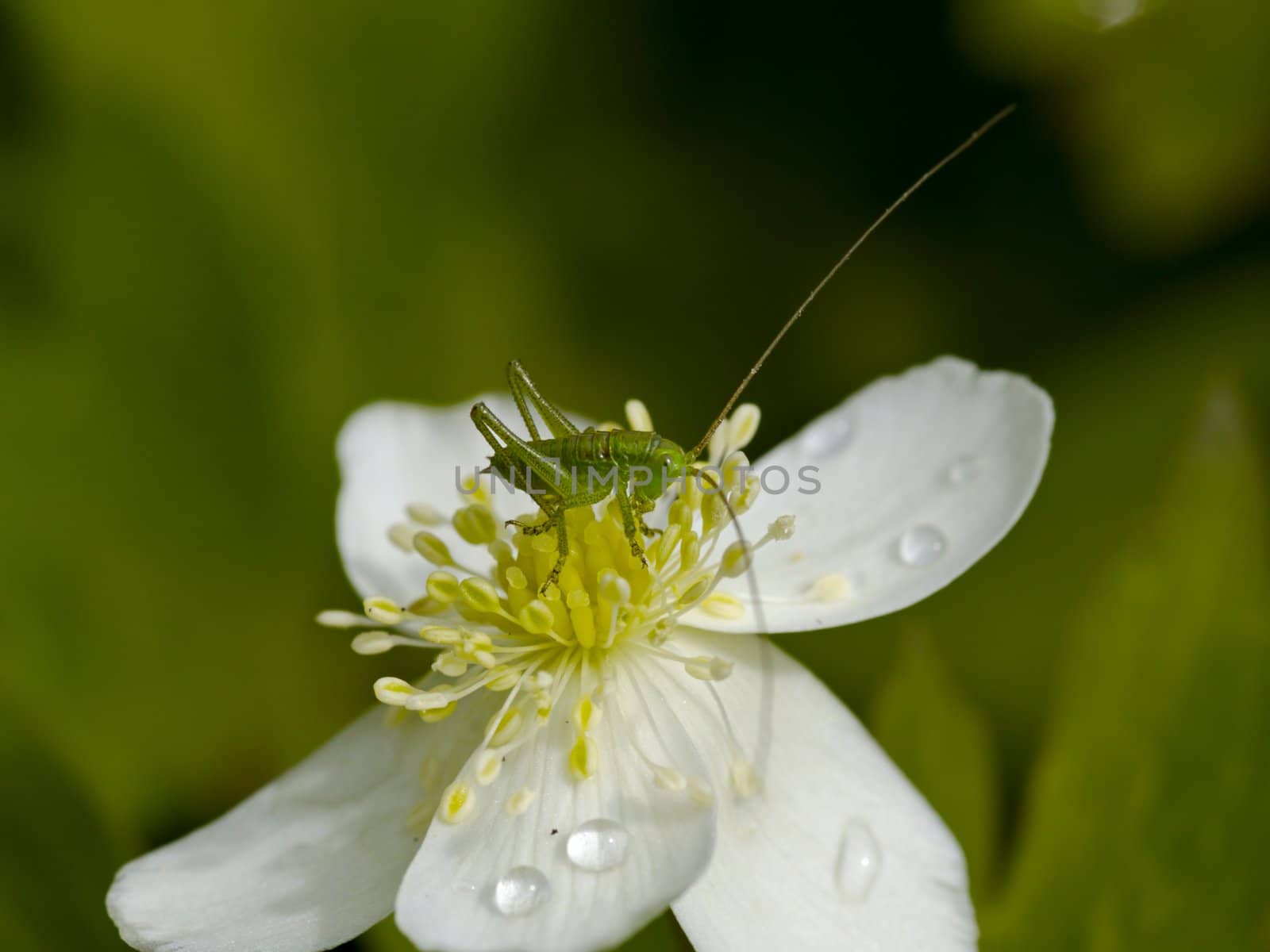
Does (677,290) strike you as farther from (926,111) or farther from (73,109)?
(73,109)

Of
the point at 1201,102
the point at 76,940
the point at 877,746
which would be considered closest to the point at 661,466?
the point at 877,746

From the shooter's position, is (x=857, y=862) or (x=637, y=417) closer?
(x=857, y=862)

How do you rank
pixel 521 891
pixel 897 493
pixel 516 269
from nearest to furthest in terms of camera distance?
pixel 521 891 → pixel 897 493 → pixel 516 269

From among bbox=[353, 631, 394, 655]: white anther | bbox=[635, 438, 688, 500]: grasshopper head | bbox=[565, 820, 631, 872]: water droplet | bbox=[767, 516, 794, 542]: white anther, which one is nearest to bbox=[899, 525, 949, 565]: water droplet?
bbox=[767, 516, 794, 542]: white anther

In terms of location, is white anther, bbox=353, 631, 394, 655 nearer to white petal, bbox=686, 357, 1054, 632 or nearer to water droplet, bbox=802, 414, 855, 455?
white petal, bbox=686, 357, 1054, 632

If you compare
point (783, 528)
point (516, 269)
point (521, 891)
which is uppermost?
point (516, 269)

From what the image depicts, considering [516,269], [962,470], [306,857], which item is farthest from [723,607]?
[516,269]

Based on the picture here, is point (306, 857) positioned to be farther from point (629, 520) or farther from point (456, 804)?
point (629, 520)
